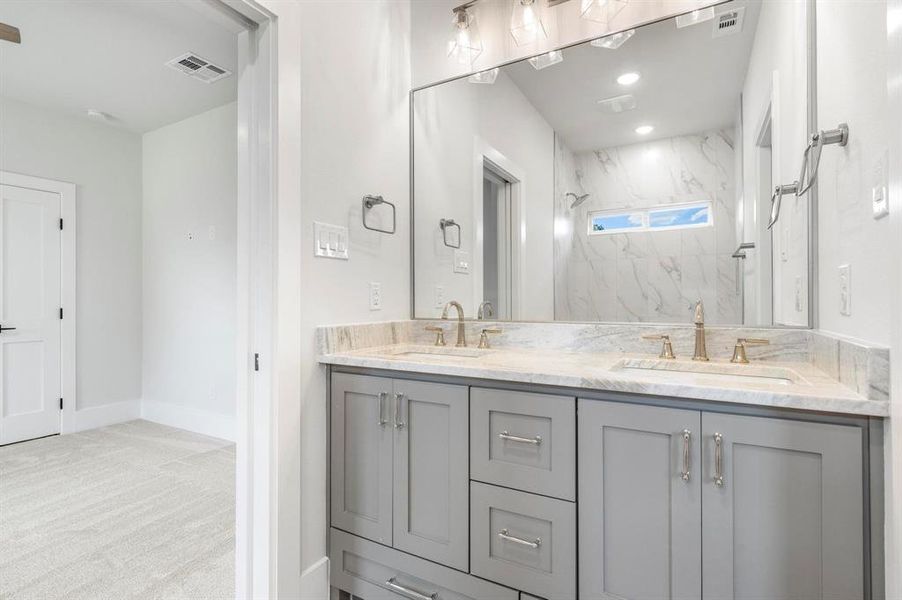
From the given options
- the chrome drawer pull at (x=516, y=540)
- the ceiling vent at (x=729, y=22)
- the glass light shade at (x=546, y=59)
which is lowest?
the chrome drawer pull at (x=516, y=540)

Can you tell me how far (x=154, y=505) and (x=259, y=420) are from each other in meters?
1.48

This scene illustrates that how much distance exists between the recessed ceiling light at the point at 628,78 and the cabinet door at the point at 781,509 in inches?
53.2

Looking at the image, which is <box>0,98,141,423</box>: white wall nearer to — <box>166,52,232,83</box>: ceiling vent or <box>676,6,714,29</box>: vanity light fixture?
<box>166,52,232,83</box>: ceiling vent

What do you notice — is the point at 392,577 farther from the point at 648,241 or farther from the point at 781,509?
the point at 648,241

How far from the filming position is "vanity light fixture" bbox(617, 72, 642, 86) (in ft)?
5.70

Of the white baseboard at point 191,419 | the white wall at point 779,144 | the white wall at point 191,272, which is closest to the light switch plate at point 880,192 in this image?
the white wall at point 779,144

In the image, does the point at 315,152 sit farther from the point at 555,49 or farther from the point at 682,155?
the point at 682,155

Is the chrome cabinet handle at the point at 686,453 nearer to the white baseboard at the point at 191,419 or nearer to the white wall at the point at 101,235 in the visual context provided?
the white baseboard at the point at 191,419

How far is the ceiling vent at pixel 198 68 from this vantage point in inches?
112

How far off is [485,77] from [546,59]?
11.7 inches

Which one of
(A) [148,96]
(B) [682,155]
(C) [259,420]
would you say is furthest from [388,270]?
(A) [148,96]

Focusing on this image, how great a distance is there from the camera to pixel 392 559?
1.48 m

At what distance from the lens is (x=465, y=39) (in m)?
2.11

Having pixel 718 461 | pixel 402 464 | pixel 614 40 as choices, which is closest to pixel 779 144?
pixel 614 40
